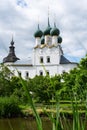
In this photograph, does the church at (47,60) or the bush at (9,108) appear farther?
the church at (47,60)

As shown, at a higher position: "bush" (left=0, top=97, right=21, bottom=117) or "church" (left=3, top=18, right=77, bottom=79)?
"church" (left=3, top=18, right=77, bottom=79)

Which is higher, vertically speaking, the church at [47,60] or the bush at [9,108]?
the church at [47,60]

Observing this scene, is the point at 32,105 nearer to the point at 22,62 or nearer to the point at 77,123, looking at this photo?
the point at 77,123

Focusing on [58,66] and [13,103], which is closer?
[13,103]

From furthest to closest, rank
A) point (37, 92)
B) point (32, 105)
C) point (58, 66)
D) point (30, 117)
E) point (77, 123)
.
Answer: point (58, 66), point (37, 92), point (30, 117), point (77, 123), point (32, 105)

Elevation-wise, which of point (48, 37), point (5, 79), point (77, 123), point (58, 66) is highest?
point (48, 37)

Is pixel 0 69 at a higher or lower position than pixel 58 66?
lower

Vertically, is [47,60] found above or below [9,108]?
above

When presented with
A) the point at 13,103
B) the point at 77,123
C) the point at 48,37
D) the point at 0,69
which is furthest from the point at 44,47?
the point at 77,123

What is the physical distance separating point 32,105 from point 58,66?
8009cm

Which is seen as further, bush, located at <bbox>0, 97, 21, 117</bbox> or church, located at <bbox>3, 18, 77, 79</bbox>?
church, located at <bbox>3, 18, 77, 79</bbox>

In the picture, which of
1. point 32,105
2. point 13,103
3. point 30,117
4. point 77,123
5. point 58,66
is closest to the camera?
point 32,105

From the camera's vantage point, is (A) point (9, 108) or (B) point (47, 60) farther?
(B) point (47, 60)

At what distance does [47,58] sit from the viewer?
83.8m
